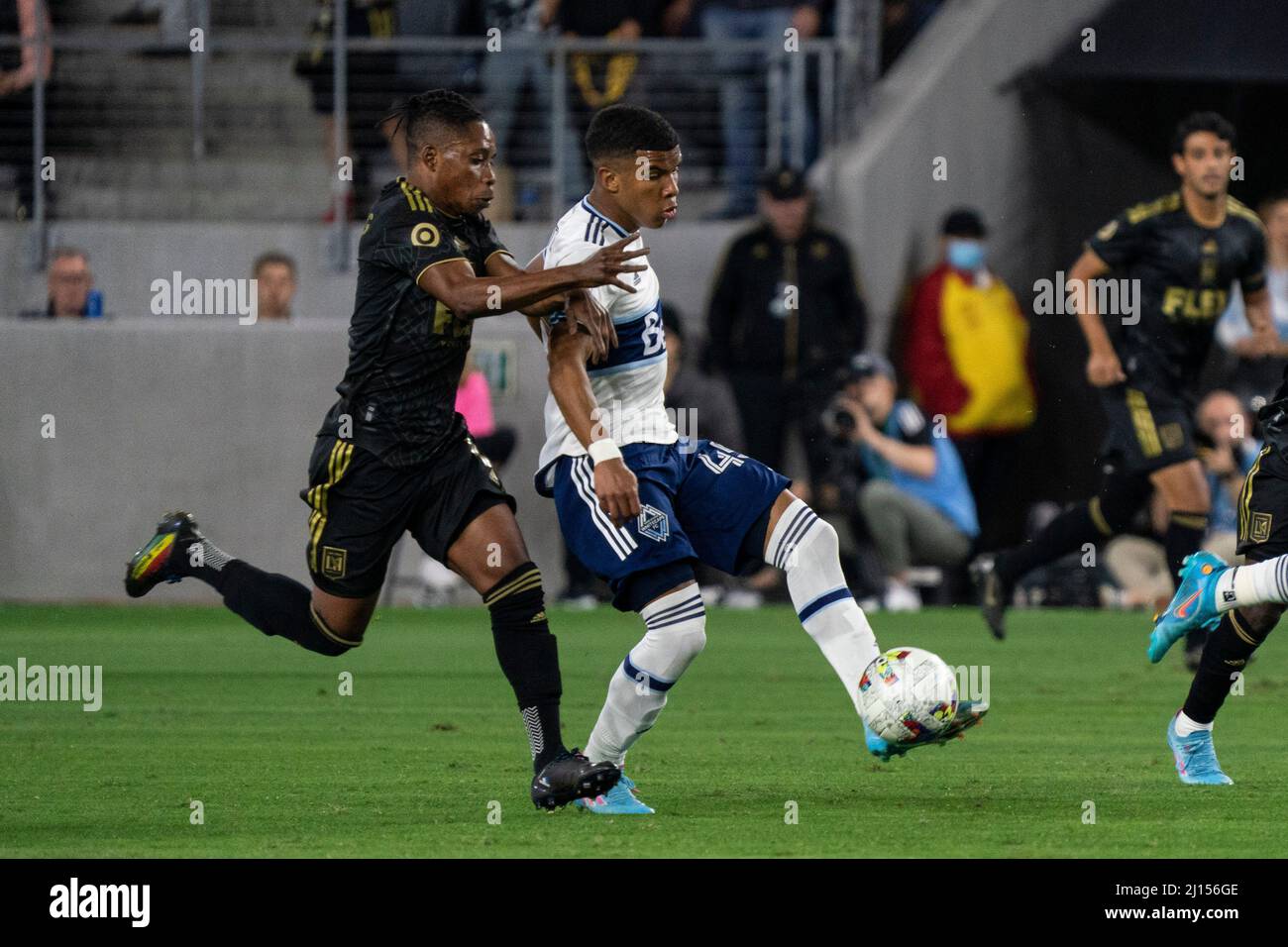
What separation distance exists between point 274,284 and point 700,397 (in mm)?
3164

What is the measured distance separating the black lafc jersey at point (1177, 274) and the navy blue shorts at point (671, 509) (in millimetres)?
4686

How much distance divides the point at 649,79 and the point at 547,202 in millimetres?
1212

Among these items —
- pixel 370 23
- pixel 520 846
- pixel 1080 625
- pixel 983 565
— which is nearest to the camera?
pixel 520 846

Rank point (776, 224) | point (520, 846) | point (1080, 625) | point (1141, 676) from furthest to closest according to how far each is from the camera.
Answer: point (776, 224) → point (1080, 625) → point (1141, 676) → point (520, 846)

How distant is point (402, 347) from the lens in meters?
7.44

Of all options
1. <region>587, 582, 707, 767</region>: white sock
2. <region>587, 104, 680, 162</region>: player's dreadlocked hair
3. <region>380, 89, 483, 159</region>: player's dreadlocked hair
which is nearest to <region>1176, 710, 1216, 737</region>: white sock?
<region>587, 582, 707, 767</region>: white sock

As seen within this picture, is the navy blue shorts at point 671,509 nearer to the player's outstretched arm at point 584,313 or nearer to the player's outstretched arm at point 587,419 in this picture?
the player's outstretched arm at point 587,419

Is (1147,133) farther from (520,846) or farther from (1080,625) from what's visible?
(520,846)

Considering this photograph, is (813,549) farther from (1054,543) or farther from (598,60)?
(598,60)

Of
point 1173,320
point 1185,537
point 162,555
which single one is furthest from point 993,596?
point 162,555

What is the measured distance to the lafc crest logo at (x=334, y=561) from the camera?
7645 millimetres

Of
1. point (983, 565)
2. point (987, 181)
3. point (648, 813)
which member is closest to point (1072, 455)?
point (987, 181)

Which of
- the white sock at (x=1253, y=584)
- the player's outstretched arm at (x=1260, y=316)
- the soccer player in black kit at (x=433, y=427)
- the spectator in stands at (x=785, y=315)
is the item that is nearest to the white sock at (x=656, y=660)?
the soccer player in black kit at (x=433, y=427)

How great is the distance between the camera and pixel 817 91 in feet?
58.0
